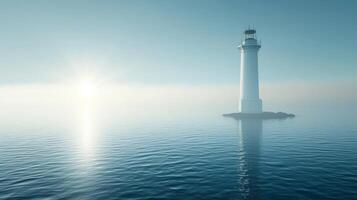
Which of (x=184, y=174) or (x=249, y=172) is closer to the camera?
(x=184, y=174)

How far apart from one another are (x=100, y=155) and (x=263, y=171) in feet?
86.7

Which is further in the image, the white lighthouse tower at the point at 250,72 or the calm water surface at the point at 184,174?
the white lighthouse tower at the point at 250,72

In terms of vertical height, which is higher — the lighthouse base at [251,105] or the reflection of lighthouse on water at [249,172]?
the lighthouse base at [251,105]

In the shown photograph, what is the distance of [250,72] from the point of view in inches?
4094

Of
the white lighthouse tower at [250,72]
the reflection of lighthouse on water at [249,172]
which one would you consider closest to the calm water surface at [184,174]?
the reflection of lighthouse on water at [249,172]

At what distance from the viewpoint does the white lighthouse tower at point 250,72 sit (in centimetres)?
10381

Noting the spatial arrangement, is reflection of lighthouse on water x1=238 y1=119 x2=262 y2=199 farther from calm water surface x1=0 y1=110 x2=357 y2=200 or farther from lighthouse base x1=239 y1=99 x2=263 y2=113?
lighthouse base x1=239 y1=99 x2=263 y2=113

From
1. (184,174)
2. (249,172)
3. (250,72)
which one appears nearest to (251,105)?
(250,72)

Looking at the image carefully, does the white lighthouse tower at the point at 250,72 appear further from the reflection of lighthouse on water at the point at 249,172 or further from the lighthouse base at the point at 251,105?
the reflection of lighthouse on water at the point at 249,172

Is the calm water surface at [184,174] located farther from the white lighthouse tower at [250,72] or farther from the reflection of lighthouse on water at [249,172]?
the white lighthouse tower at [250,72]

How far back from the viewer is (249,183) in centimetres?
2466

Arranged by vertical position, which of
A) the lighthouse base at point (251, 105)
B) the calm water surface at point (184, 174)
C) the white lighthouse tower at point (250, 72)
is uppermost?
the white lighthouse tower at point (250, 72)

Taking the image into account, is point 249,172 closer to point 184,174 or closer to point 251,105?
point 184,174

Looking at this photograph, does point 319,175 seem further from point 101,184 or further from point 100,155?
point 100,155
